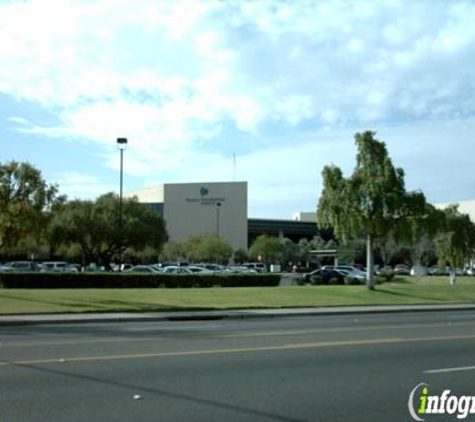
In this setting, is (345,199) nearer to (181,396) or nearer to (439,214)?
(439,214)

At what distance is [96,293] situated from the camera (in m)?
31.2

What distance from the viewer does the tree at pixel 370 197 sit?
114ft

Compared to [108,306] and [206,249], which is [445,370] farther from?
[206,249]

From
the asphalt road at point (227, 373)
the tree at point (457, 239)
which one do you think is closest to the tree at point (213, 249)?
the tree at point (457, 239)

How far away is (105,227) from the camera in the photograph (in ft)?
203

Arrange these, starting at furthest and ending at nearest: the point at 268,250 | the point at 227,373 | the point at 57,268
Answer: the point at 268,250
the point at 57,268
the point at 227,373

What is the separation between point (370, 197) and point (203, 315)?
49.8ft

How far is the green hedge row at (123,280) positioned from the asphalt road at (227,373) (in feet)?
74.9

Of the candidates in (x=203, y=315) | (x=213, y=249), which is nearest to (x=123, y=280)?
(x=203, y=315)

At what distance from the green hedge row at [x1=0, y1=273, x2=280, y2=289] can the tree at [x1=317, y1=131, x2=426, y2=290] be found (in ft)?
35.6

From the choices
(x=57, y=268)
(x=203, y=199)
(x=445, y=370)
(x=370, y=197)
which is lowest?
(x=445, y=370)

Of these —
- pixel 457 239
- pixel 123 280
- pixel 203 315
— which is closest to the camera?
pixel 203 315

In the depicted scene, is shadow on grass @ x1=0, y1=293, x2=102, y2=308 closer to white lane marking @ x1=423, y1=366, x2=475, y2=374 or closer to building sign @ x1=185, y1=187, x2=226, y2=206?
white lane marking @ x1=423, y1=366, x2=475, y2=374

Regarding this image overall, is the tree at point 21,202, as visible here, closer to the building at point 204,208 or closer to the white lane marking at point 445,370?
the white lane marking at point 445,370
